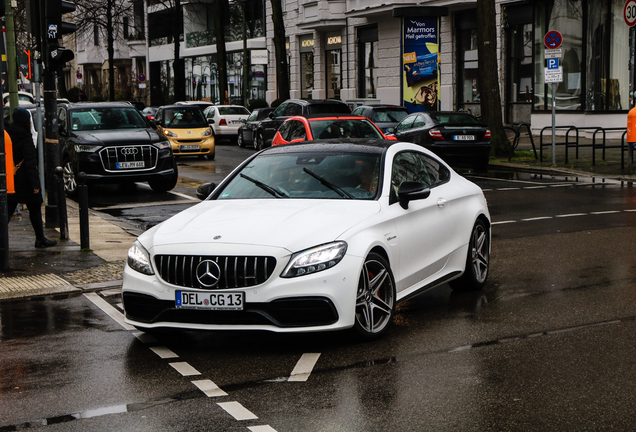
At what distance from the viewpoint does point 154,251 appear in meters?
6.54

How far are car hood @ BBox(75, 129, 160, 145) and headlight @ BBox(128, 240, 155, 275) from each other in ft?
38.2

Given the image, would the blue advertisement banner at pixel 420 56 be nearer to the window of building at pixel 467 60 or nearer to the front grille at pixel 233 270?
the window of building at pixel 467 60

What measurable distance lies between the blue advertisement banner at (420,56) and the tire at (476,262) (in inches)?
1018

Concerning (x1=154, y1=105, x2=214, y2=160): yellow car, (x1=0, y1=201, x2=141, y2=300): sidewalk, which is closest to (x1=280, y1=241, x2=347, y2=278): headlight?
(x1=0, y1=201, x2=141, y2=300): sidewalk

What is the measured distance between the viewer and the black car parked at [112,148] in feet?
59.0

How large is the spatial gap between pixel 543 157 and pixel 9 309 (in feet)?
64.8

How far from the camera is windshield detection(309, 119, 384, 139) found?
731 inches

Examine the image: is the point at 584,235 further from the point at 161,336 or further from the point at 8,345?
the point at 8,345

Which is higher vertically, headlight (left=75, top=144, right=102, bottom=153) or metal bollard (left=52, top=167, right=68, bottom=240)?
headlight (left=75, top=144, right=102, bottom=153)

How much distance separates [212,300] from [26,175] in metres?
6.02

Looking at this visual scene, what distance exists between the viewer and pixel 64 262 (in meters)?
10.6

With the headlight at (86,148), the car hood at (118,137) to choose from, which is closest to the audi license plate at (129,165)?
the car hood at (118,137)

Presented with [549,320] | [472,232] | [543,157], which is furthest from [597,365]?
[543,157]

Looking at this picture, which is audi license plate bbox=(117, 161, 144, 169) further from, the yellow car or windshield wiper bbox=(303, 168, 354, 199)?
windshield wiper bbox=(303, 168, 354, 199)
